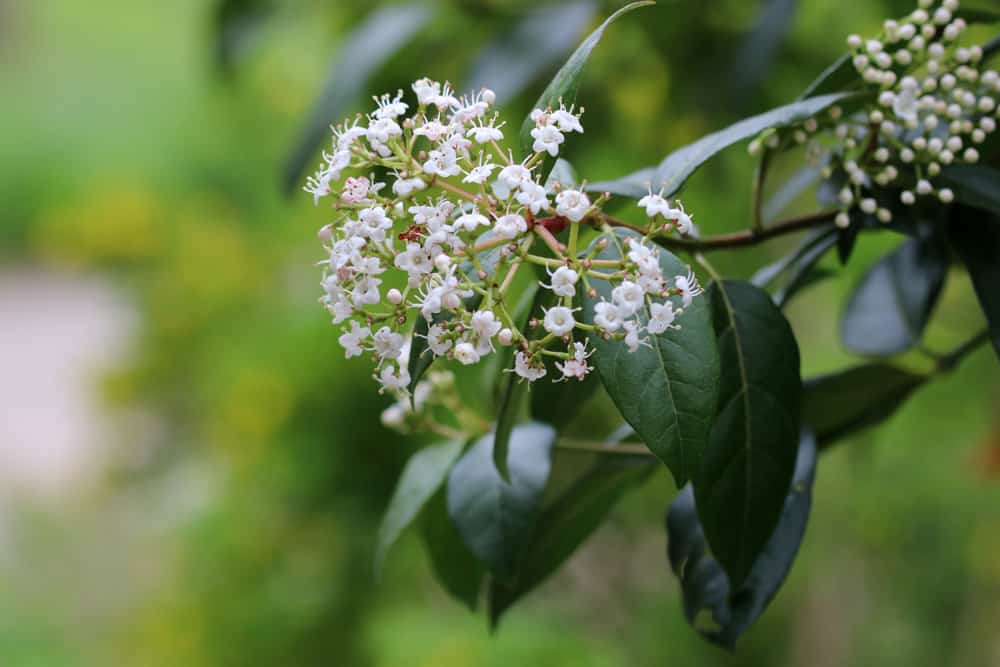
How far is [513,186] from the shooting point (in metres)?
0.46

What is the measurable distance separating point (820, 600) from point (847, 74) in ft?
3.84

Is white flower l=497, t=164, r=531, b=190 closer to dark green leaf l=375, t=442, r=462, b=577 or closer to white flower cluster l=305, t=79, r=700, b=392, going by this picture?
white flower cluster l=305, t=79, r=700, b=392

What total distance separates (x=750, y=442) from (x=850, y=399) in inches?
7.4

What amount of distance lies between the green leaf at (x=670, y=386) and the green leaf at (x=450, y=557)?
27cm

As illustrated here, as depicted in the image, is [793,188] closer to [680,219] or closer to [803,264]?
[803,264]

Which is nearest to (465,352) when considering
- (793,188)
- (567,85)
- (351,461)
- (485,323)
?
(485,323)

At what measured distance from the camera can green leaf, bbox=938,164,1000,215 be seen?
1.78 ft

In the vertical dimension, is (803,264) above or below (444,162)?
below

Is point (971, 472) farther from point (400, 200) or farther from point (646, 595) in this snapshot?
point (400, 200)

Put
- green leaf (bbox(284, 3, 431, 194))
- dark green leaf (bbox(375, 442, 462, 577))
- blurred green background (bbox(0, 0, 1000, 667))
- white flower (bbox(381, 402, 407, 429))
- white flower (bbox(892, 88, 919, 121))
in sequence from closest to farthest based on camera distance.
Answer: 1. white flower (bbox(892, 88, 919, 121))
2. dark green leaf (bbox(375, 442, 462, 577))
3. white flower (bbox(381, 402, 407, 429))
4. green leaf (bbox(284, 3, 431, 194))
5. blurred green background (bbox(0, 0, 1000, 667))

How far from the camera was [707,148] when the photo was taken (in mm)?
531

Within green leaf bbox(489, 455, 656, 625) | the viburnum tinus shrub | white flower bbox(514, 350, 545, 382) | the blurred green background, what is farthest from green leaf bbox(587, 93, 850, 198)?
the blurred green background

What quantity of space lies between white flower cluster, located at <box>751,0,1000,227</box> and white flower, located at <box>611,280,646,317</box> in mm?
165

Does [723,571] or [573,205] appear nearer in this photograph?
[573,205]
